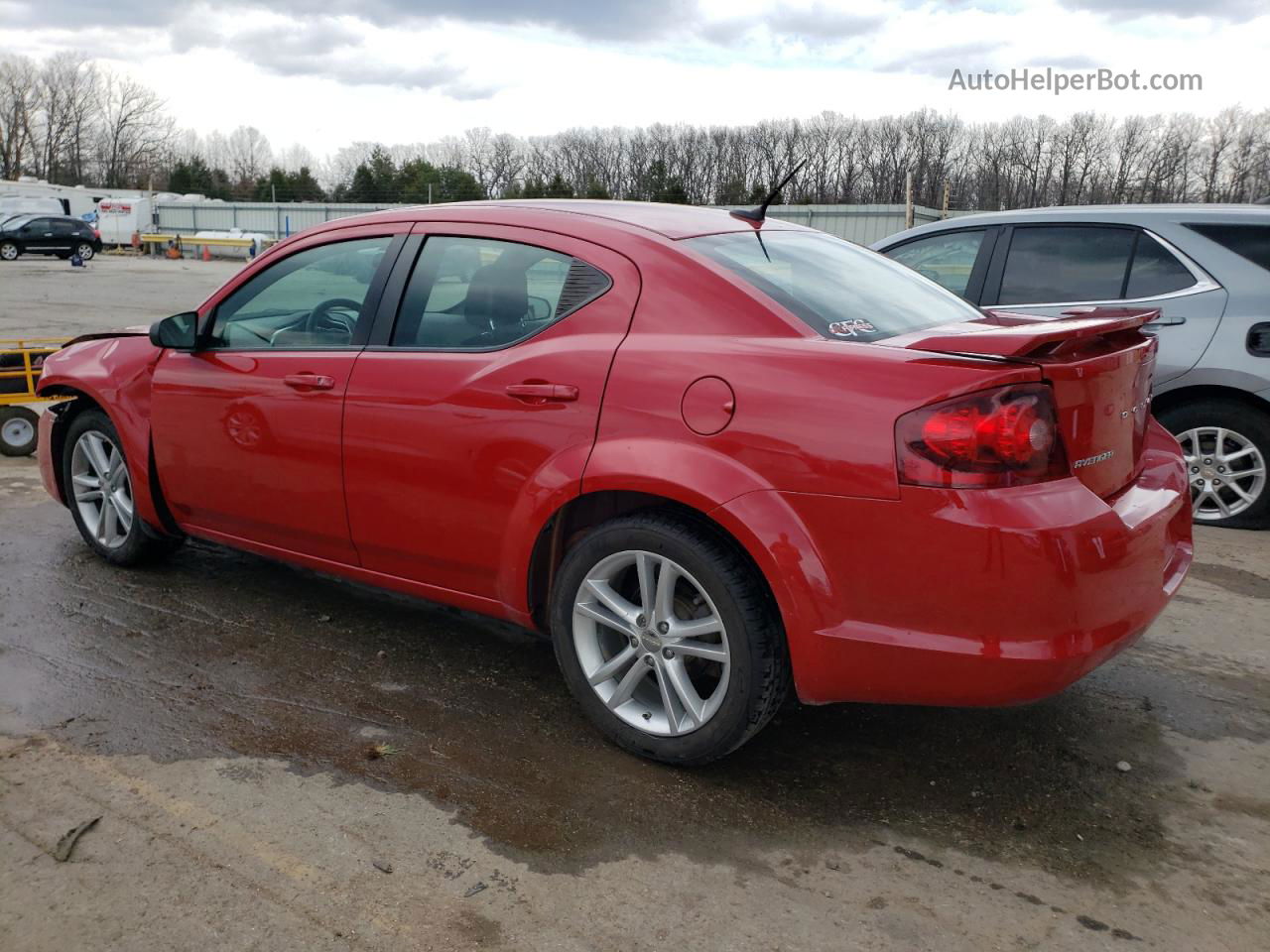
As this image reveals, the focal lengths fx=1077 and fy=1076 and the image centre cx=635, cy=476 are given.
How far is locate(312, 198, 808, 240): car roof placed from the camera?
11.0 feet

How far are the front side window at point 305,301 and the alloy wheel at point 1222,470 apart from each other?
4420 millimetres

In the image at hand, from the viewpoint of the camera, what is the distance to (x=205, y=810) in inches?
112

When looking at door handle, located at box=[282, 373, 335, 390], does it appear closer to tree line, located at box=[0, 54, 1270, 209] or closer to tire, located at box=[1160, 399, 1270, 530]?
tire, located at box=[1160, 399, 1270, 530]

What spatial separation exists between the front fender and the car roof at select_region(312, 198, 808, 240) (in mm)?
1279

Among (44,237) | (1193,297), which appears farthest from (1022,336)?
(44,237)

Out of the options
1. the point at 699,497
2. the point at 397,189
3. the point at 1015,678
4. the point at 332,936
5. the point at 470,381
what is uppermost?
the point at 397,189

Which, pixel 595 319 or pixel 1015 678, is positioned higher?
pixel 595 319

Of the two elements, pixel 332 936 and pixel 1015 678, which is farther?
pixel 1015 678

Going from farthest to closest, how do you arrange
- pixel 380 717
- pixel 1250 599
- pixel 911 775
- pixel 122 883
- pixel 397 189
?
pixel 397 189 < pixel 1250 599 < pixel 380 717 < pixel 911 775 < pixel 122 883

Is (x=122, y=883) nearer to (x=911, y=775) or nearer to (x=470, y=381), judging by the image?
(x=470, y=381)

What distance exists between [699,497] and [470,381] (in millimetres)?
899

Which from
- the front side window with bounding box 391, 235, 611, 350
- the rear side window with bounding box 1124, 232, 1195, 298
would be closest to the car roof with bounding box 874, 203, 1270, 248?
the rear side window with bounding box 1124, 232, 1195, 298

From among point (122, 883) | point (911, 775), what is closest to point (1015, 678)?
point (911, 775)

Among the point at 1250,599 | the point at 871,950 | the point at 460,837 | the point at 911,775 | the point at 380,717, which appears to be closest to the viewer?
the point at 871,950
